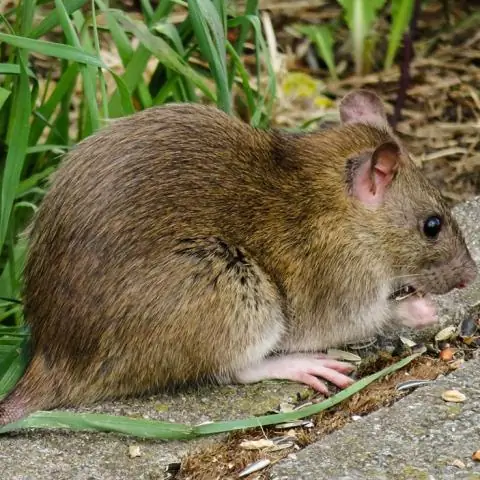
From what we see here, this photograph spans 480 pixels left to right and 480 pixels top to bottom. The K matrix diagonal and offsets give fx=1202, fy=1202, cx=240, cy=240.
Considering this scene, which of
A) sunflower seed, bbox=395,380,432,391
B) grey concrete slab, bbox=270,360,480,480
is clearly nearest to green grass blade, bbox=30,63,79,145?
sunflower seed, bbox=395,380,432,391

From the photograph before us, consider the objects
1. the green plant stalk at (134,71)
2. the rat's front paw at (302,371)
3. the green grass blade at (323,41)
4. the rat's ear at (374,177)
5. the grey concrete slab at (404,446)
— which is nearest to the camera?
the grey concrete slab at (404,446)

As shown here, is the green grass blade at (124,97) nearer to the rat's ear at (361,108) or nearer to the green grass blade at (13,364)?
the rat's ear at (361,108)

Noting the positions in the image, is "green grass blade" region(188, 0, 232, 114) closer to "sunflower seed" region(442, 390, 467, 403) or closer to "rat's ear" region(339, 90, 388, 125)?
"rat's ear" region(339, 90, 388, 125)

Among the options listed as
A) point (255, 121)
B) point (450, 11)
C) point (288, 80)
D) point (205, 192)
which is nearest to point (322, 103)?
point (288, 80)

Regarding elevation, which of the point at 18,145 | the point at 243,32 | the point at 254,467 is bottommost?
the point at 254,467

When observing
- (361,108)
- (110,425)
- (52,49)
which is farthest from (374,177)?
(110,425)

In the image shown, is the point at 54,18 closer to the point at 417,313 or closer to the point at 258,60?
the point at 258,60

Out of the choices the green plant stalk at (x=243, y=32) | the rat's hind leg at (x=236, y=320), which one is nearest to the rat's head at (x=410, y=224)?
the rat's hind leg at (x=236, y=320)
